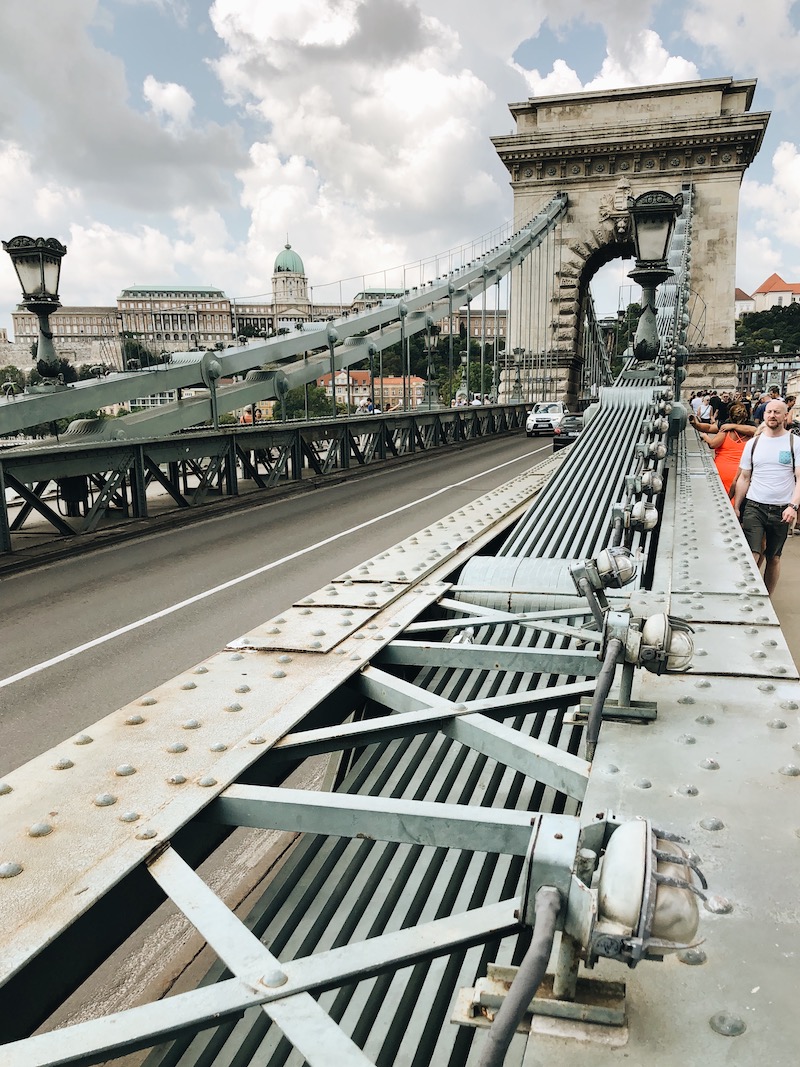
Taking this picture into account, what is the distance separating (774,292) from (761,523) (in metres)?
163

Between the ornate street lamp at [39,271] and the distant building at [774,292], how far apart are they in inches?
6220

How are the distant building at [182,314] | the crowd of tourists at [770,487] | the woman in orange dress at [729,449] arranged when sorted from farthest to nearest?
the distant building at [182,314]
the woman in orange dress at [729,449]
the crowd of tourists at [770,487]

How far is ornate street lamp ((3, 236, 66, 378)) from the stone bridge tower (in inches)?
1183

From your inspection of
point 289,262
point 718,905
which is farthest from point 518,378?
point 289,262

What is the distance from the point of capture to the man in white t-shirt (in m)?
6.92

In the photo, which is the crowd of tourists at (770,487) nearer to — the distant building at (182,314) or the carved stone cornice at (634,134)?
the carved stone cornice at (634,134)

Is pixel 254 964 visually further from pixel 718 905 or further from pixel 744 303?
pixel 744 303

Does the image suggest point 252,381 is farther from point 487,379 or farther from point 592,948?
point 487,379

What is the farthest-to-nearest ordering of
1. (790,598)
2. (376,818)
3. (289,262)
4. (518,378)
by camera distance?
1. (289,262)
2. (518,378)
3. (790,598)
4. (376,818)

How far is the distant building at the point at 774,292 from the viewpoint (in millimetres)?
150625

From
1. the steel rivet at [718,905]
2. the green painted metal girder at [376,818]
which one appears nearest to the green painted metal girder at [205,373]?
the green painted metal girder at [376,818]

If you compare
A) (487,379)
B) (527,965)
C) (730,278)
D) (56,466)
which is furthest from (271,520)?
(487,379)

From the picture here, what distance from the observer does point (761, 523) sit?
23.3ft

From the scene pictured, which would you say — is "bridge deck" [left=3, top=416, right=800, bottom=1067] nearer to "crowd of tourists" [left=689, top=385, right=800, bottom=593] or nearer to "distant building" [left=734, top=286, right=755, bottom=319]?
"crowd of tourists" [left=689, top=385, right=800, bottom=593]
